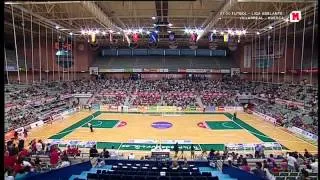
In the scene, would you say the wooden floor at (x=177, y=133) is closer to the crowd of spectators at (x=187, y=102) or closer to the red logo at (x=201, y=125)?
the red logo at (x=201, y=125)

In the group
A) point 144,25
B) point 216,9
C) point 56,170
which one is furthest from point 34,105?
point 56,170

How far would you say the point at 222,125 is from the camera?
110 ft

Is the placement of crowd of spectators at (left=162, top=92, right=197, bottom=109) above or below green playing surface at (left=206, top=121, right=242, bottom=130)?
above

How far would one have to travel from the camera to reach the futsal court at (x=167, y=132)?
24516 millimetres

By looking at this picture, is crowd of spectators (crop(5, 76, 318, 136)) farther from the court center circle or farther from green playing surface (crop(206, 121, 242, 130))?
the court center circle

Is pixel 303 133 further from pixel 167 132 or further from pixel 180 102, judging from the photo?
pixel 180 102

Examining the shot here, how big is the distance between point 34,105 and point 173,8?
795 inches

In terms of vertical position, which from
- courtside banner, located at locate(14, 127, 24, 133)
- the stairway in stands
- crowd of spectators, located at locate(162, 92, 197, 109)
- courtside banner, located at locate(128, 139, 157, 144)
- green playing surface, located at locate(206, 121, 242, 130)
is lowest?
green playing surface, located at locate(206, 121, 242, 130)

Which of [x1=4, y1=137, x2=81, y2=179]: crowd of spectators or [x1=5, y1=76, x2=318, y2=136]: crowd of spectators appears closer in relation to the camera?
[x1=4, y1=137, x2=81, y2=179]: crowd of spectators

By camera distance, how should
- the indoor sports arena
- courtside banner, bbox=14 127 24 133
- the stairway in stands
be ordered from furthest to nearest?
courtside banner, bbox=14 127 24 133 → the indoor sports arena → the stairway in stands

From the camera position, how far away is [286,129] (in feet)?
103

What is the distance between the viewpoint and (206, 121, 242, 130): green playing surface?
31.7 metres

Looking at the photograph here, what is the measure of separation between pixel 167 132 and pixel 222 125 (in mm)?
7285

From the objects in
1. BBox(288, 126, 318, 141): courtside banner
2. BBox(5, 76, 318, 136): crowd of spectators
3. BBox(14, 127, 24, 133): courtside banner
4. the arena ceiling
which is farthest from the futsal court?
the arena ceiling
